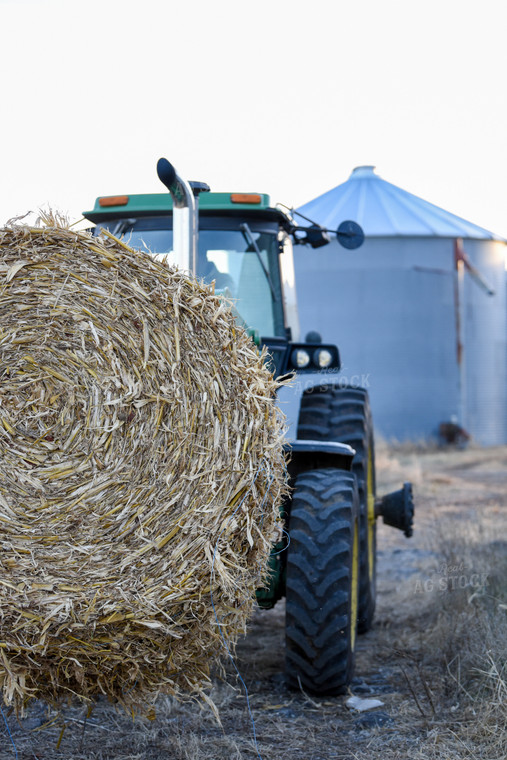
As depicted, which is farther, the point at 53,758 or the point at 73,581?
the point at 53,758

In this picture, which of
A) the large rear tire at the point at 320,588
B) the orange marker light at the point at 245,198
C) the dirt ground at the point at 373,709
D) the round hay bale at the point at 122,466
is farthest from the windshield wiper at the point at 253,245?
the dirt ground at the point at 373,709

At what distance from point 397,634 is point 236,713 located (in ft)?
5.57

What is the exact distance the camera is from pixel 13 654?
2824mm

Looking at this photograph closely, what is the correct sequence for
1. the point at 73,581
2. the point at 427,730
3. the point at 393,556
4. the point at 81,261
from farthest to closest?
1. the point at 393,556
2. the point at 427,730
3. the point at 81,261
4. the point at 73,581

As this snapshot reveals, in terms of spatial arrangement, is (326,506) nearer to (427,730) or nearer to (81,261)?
(427,730)

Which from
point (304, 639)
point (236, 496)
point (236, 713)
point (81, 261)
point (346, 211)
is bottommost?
point (236, 713)

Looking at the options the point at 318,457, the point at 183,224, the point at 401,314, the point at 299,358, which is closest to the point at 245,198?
the point at 299,358

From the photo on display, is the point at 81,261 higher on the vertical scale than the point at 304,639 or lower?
higher

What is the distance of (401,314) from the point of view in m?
19.2

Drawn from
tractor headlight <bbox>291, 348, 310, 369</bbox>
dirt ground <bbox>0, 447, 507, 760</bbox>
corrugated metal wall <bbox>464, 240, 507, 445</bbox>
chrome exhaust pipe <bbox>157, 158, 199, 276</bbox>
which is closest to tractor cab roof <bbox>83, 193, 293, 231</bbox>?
tractor headlight <bbox>291, 348, 310, 369</bbox>

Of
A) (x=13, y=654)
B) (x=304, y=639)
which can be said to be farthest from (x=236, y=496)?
(x=304, y=639)

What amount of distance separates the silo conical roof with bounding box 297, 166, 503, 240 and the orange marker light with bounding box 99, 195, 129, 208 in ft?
46.3

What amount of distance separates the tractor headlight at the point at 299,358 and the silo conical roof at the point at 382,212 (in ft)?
46.0

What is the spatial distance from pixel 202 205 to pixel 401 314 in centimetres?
1483
